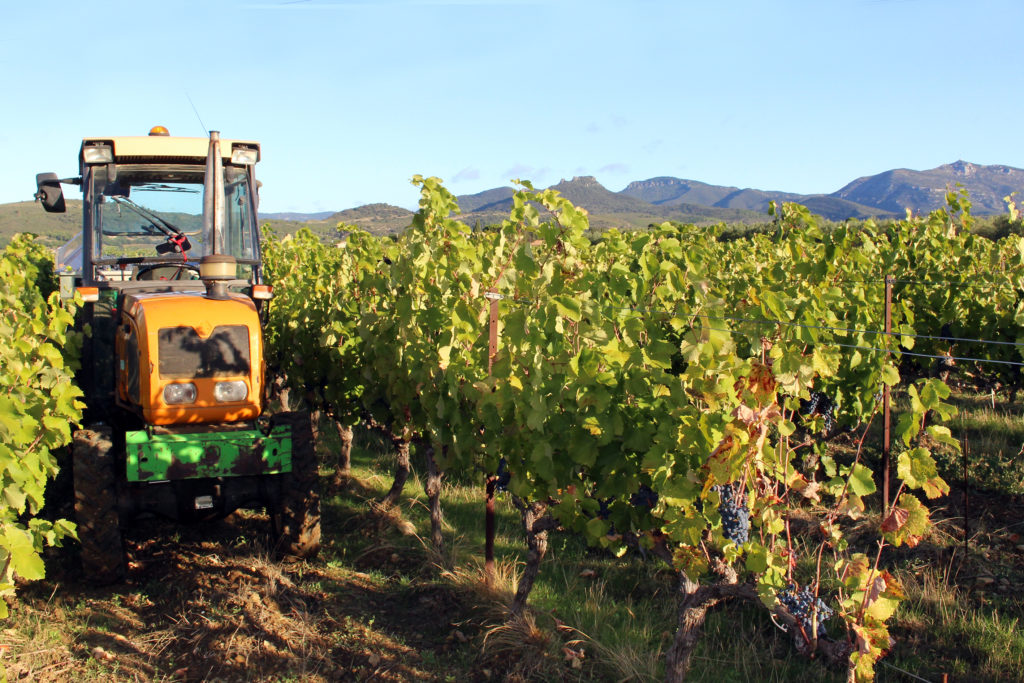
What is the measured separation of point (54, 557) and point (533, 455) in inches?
136

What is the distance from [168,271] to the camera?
5.21 meters

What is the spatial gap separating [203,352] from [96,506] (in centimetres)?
97

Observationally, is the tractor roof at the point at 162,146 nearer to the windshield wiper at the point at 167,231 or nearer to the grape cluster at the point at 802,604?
the windshield wiper at the point at 167,231

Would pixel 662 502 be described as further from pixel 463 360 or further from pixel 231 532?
pixel 231 532

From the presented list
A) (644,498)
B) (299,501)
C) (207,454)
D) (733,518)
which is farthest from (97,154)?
(733,518)

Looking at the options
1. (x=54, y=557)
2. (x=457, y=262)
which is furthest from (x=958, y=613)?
(x=54, y=557)

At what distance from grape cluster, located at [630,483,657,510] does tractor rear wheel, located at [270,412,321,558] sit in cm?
205

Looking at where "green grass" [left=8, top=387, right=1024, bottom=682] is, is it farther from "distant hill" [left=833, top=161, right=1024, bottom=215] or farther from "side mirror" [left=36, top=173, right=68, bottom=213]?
"distant hill" [left=833, top=161, right=1024, bottom=215]

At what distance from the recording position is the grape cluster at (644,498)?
332cm

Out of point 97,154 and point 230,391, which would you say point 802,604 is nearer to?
point 230,391

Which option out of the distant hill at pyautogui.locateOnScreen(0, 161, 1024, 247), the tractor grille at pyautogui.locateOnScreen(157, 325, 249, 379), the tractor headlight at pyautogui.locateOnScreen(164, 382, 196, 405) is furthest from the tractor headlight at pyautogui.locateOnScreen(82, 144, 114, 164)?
the distant hill at pyautogui.locateOnScreen(0, 161, 1024, 247)

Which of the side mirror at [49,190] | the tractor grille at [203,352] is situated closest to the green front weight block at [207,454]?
the tractor grille at [203,352]

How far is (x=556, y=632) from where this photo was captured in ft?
13.0

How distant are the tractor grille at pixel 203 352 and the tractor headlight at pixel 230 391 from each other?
51mm
